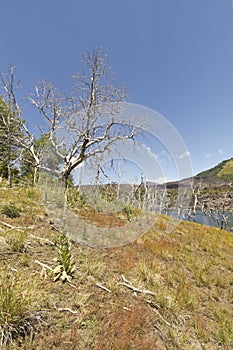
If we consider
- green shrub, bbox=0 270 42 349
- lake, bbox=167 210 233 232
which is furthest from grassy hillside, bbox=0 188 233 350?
lake, bbox=167 210 233 232

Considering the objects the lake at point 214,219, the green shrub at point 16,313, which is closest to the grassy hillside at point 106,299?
the green shrub at point 16,313

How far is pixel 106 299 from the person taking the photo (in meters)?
3.63

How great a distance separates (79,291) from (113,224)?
585 centimetres

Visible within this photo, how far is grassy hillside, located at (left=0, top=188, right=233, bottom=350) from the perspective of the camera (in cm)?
253

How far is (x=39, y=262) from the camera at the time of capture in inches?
166

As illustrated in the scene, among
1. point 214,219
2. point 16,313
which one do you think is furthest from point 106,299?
point 214,219

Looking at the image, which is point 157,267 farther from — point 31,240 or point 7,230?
point 7,230

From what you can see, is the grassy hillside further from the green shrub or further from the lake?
the lake

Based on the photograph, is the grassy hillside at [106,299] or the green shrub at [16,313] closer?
the green shrub at [16,313]

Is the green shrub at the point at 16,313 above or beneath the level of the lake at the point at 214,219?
above

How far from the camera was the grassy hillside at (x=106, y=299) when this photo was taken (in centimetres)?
253

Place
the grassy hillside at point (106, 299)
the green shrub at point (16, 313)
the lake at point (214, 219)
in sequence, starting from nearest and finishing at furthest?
the green shrub at point (16, 313) < the grassy hillside at point (106, 299) < the lake at point (214, 219)

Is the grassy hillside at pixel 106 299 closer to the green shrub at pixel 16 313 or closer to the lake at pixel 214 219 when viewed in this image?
the green shrub at pixel 16 313

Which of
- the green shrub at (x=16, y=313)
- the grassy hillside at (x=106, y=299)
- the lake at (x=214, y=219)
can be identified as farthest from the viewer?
the lake at (x=214, y=219)
